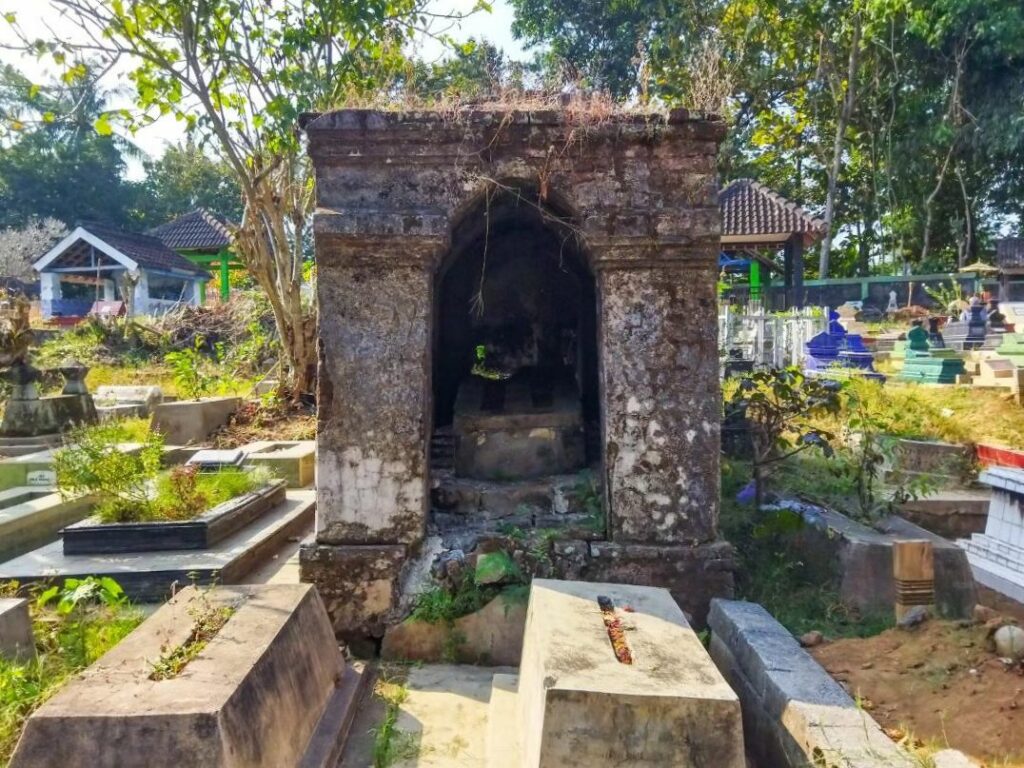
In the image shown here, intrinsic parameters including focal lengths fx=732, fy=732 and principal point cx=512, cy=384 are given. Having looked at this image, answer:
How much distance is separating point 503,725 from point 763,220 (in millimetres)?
18025

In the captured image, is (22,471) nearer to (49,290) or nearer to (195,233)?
(195,233)

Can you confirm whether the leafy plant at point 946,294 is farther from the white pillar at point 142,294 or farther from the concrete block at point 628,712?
the white pillar at point 142,294

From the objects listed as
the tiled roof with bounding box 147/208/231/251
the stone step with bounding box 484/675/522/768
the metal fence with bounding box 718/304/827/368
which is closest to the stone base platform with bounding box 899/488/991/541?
the stone step with bounding box 484/675/522/768

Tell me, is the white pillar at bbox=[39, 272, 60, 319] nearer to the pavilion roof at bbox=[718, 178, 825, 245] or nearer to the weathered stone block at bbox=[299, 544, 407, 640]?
the pavilion roof at bbox=[718, 178, 825, 245]

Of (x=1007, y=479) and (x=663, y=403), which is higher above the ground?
(x=663, y=403)

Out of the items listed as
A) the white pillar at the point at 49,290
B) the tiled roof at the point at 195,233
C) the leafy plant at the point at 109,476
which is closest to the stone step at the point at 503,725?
the leafy plant at the point at 109,476

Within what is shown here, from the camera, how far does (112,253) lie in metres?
23.4

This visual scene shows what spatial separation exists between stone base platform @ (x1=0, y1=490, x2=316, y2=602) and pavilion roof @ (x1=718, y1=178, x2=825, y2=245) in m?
15.9

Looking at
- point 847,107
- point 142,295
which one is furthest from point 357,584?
point 142,295

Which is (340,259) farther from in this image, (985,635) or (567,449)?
(985,635)

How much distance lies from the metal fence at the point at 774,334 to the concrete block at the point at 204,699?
37.3 ft

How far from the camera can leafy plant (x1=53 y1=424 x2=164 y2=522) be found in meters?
4.73

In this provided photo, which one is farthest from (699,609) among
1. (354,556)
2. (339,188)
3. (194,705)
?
(339,188)

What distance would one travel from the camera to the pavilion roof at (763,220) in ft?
60.3
